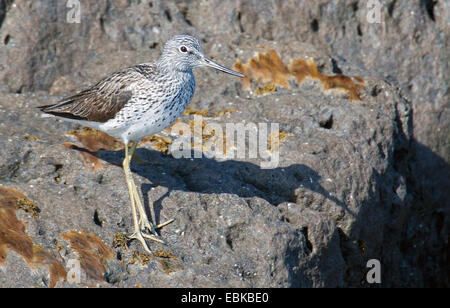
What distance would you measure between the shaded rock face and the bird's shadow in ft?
0.08

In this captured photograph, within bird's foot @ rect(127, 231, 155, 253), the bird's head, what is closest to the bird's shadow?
bird's foot @ rect(127, 231, 155, 253)

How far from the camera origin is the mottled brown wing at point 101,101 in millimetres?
7086

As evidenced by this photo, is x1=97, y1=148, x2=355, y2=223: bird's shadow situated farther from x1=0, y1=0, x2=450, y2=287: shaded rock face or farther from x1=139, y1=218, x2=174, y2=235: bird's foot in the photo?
x1=139, y1=218, x2=174, y2=235: bird's foot

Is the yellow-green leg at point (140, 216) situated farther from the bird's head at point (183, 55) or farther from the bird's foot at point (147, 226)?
the bird's head at point (183, 55)

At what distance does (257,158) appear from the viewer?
8.02 m

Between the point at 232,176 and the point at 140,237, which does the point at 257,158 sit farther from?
the point at 140,237

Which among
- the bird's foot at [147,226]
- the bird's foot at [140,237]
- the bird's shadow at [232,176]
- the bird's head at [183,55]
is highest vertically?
the bird's head at [183,55]

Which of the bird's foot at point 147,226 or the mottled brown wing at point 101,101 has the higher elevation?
the mottled brown wing at point 101,101

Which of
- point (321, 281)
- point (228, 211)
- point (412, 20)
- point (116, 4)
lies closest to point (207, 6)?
point (116, 4)

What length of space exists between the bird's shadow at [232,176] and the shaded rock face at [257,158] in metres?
0.02

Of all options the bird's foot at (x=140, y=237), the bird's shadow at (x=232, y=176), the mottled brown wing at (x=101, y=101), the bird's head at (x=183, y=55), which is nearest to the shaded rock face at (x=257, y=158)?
the bird's shadow at (x=232, y=176)

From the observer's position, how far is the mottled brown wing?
7086 mm

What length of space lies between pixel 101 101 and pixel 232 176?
2.03m

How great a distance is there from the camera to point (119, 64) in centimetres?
962
